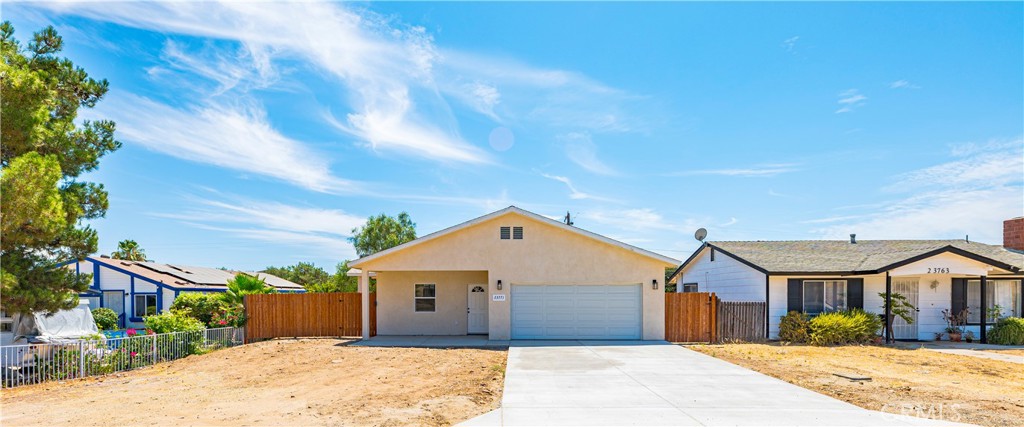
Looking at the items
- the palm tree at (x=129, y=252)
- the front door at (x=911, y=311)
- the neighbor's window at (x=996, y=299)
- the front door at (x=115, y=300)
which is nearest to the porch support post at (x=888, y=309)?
the front door at (x=911, y=311)

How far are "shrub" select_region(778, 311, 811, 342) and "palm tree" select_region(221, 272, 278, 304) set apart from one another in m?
17.3

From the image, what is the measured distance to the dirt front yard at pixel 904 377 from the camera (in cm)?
860

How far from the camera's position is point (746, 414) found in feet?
26.1

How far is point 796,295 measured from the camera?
62.8 ft

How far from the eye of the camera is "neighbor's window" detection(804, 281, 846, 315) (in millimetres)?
19312

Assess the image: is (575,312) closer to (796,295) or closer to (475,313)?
(475,313)

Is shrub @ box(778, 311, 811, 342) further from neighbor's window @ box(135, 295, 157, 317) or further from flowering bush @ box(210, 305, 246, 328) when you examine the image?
neighbor's window @ box(135, 295, 157, 317)

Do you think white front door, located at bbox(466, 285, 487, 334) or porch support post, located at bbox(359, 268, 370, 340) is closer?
porch support post, located at bbox(359, 268, 370, 340)

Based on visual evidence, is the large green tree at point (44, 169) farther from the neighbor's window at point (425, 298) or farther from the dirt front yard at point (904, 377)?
the dirt front yard at point (904, 377)

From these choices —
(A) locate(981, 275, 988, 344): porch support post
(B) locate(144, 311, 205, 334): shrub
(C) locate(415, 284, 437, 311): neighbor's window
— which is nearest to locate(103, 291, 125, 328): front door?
(B) locate(144, 311, 205, 334): shrub

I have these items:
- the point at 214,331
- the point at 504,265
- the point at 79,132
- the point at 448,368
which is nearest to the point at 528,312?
the point at 504,265

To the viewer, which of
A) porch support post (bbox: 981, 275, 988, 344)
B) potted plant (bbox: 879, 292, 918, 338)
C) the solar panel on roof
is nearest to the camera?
potted plant (bbox: 879, 292, 918, 338)

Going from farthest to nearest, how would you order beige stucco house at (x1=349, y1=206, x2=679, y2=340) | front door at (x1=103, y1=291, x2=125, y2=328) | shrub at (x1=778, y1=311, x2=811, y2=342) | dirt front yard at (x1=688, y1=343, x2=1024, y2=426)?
front door at (x1=103, y1=291, x2=125, y2=328) < beige stucco house at (x1=349, y1=206, x2=679, y2=340) < shrub at (x1=778, y1=311, x2=811, y2=342) < dirt front yard at (x1=688, y1=343, x2=1024, y2=426)

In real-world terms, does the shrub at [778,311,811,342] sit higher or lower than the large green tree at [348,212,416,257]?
lower
